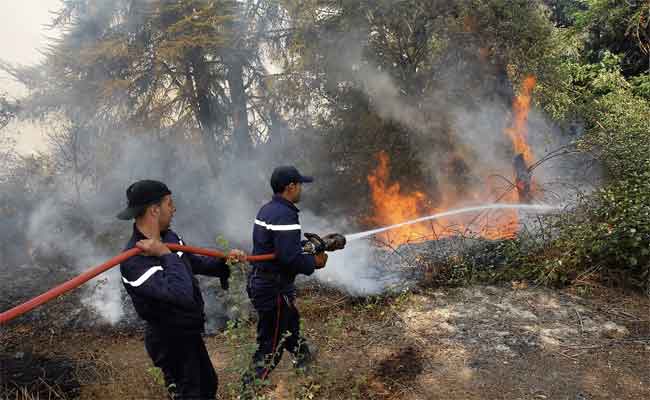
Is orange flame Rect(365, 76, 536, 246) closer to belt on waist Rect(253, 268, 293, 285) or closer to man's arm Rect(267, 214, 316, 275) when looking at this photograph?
belt on waist Rect(253, 268, 293, 285)

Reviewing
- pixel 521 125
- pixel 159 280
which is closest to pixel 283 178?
pixel 159 280

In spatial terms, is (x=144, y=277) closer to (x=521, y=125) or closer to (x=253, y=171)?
(x=521, y=125)

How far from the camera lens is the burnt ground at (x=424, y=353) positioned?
3.84 meters

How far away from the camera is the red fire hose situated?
6.55 ft

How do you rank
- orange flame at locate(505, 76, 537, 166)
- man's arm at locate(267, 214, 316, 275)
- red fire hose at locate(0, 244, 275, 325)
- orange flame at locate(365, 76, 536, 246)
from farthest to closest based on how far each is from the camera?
1. orange flame at locate(505, 76, 537, 166)
2. orange flame at locate(365, 76, 536, 246)
3. man's arm at locate(267, 214, 316, 275)
4. red fire hose at locate(0, 244, 275, 325)

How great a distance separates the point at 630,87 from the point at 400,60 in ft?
18.2

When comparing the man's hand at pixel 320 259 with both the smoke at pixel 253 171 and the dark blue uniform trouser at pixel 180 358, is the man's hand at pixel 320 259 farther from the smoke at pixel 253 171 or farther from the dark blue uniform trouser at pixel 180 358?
the smoke at pixel 253 171

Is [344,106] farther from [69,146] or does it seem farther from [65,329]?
[69,146]

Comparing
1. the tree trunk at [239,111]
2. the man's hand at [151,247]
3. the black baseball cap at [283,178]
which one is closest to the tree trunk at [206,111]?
the tree trunk at [239,111]

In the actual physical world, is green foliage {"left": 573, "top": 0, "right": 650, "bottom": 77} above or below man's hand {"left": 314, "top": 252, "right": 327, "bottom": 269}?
above

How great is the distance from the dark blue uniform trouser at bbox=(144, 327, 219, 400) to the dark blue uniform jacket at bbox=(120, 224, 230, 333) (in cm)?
10

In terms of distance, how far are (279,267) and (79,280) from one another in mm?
1558

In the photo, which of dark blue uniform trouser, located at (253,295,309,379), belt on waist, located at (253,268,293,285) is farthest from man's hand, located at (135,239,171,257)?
dark blue uniform trouser, located at (253,295,309,379)

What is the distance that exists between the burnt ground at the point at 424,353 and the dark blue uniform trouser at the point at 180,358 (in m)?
0.34
